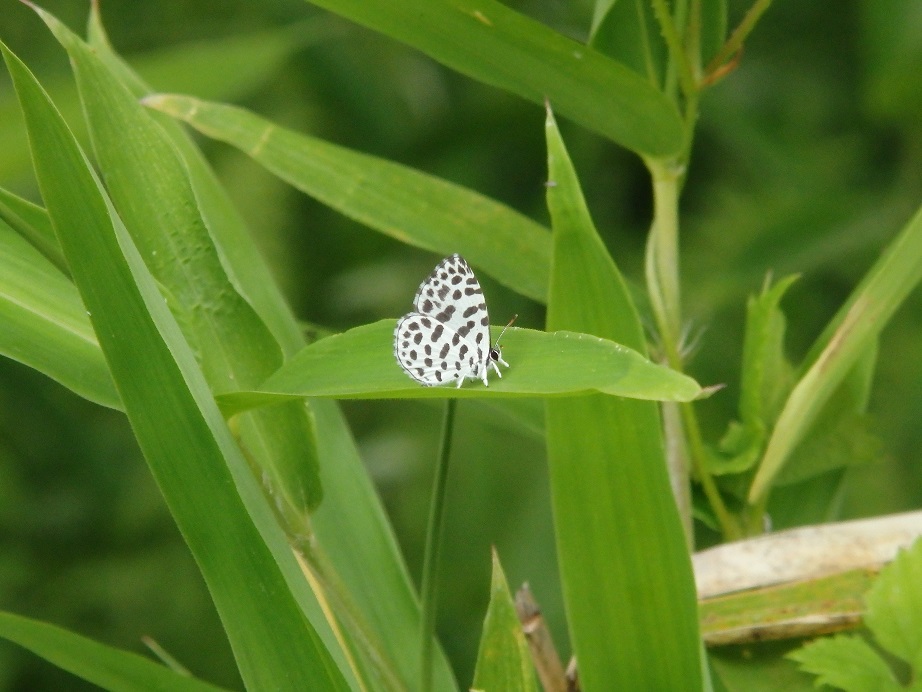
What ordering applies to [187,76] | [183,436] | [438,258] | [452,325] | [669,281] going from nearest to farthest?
[183,436]
[452,325]
[669,281]
[187,76]
[438,258]

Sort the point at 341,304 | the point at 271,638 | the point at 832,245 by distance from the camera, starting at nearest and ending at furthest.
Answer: the point at 271,638
the point at 832,245
the point at 341,304

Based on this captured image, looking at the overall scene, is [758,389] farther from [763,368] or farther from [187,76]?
[187,76]

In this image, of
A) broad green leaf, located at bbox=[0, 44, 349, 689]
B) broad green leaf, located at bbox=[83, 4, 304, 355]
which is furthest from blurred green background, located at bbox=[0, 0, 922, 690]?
broad green leaf, located at bbox=[0, 44, 349, 689]

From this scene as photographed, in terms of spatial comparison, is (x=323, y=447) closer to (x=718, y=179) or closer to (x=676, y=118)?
(x=676, y=118)

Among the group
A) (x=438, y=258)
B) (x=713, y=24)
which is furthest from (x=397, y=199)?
(x=438, y=258)

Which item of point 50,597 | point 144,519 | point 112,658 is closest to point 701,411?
point 112,658

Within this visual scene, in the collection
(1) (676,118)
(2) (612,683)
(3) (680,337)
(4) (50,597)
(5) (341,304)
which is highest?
(1) (676,118)
